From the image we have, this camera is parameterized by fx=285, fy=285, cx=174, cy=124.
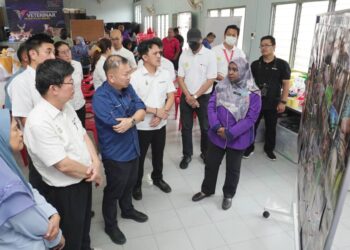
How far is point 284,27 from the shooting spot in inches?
195

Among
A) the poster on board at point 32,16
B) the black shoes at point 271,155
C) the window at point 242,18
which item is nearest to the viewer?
the black shoes at point 271,155

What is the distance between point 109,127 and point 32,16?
985 cm

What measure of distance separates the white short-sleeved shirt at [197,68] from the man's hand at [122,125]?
1.46 metres

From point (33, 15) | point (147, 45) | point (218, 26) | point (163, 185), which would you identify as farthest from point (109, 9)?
point (163, 185)

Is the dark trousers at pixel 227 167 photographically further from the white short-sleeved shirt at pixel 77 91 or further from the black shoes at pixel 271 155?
the white short-sleeved shirt at pixel 77 91

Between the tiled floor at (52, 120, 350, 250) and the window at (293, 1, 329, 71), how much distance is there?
209cm

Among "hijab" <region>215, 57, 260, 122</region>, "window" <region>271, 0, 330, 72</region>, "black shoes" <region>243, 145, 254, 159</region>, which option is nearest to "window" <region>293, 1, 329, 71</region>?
"window" <region>271, 0, 330, 72</region>

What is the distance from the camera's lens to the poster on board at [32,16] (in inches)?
386

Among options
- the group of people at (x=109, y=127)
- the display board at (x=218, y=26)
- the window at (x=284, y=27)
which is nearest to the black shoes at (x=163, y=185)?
the group of people at (x=109, y=127)

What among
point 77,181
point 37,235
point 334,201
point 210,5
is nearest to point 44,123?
point 77,181

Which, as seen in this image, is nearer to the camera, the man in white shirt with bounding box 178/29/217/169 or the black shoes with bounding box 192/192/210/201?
the black shoes with bounding box 192/192/210/201

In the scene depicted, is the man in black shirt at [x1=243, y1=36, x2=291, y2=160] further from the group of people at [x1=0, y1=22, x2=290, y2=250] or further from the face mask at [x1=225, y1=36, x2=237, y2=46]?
the face mask at [x1=225, y1=36, x2=237, y2=46]

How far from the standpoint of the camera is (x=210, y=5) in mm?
7602

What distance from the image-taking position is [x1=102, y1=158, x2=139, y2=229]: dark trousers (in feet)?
6.77
